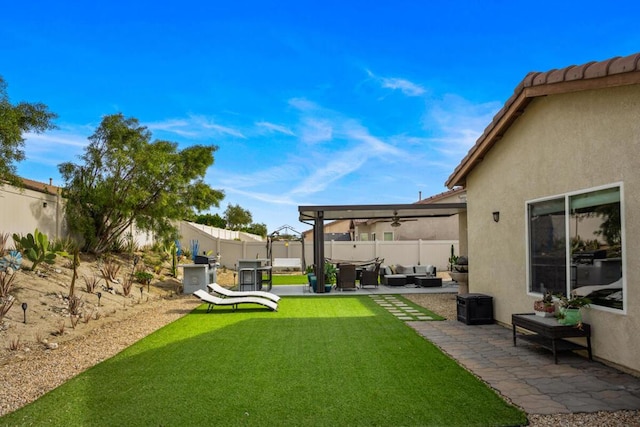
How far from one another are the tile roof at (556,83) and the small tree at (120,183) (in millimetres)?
10930

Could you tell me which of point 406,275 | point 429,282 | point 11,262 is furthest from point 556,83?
point 406,275

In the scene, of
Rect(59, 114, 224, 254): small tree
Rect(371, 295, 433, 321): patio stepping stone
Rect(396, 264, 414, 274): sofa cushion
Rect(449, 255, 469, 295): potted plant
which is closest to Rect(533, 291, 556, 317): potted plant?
Rect(371, 295, 433, 321): patio stepping stone

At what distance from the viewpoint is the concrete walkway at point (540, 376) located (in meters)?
4.28

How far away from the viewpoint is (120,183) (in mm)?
15102

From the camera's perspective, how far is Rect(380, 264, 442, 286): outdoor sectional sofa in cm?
1653

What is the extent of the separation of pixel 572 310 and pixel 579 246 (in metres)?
0.94

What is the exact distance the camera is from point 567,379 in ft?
16.6

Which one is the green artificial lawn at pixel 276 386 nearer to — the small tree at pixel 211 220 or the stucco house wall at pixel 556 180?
the stucco house wall at pixel 556 180

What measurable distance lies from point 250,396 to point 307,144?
745 inches

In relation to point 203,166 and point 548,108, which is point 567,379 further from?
point 203,166

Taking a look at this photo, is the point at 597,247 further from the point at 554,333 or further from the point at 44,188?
the point at 44,188

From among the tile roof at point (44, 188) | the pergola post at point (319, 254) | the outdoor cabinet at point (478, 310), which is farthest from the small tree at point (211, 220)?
the outdoor cabinet at point (478, 310)

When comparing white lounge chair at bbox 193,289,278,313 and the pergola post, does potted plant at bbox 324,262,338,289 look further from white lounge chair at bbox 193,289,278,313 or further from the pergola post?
white lounge chair at bbox 193,289,278,313

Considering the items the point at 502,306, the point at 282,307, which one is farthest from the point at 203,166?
the point at 502,306
